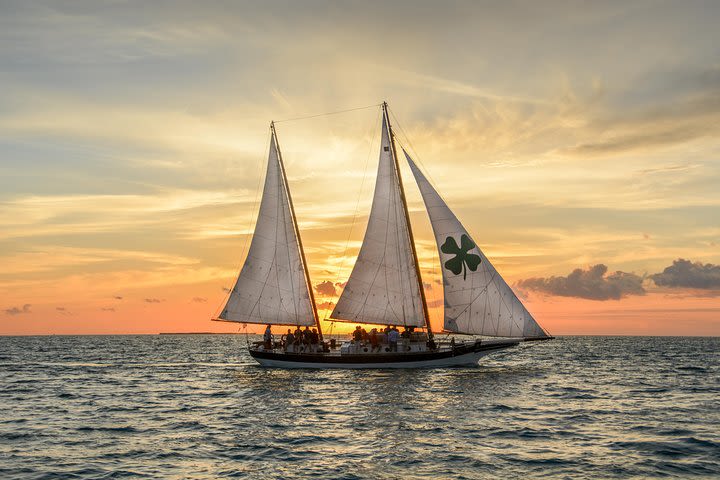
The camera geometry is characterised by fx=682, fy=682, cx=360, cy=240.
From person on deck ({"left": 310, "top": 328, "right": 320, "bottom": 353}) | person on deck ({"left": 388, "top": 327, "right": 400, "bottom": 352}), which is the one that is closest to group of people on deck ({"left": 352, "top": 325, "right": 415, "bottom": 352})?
person on deck ({"left": 388, "top": 327, "right": 400, "bottom": 352})

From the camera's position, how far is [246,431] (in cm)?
3077

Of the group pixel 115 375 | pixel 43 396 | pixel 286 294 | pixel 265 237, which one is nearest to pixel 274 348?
pixel 286 294

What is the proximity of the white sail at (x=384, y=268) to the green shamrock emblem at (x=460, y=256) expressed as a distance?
3.75m

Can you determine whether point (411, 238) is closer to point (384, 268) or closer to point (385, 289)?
point (384, 268)

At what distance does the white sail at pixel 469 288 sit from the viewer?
175 feet

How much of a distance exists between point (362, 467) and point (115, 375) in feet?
153

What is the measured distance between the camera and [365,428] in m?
31.2

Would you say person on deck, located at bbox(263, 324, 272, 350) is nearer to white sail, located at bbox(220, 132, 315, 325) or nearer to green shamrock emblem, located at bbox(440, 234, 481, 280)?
white sail, located at bbox(220, 132, 315, 325)

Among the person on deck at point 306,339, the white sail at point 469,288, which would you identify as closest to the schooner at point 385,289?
the white sail at point 469,288

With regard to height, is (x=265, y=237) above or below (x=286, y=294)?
above

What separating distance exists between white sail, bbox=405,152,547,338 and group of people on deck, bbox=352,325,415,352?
418 cm

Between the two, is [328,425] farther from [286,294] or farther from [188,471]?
[286,294]

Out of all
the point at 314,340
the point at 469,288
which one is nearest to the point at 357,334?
Result: the point at 314,340

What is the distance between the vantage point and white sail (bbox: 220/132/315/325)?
58.2 m
